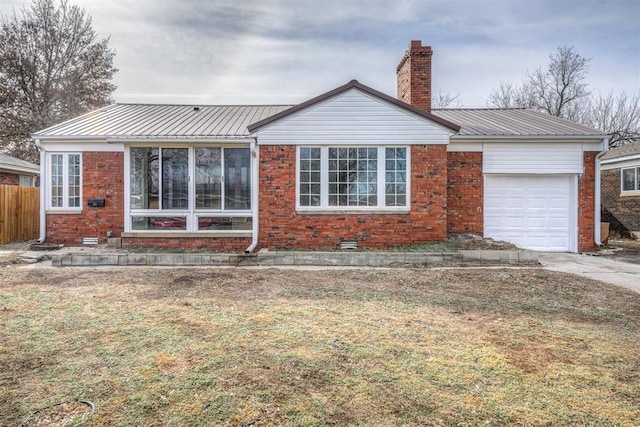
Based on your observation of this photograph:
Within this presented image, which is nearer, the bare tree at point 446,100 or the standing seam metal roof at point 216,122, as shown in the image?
the standing seam metal roof at point 216,122

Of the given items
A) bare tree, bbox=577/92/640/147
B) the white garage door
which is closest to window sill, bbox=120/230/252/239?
the white garage door

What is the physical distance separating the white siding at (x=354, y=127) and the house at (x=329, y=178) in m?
0.03

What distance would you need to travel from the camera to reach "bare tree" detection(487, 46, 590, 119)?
27.8 metres

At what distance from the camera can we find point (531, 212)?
10656 millimetres

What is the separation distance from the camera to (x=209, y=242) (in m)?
10.0

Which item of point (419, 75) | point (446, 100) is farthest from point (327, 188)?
point (446, 100)

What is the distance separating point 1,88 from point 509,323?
28613mm

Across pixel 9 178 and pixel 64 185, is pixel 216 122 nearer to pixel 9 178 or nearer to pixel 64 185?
pixel 64 185

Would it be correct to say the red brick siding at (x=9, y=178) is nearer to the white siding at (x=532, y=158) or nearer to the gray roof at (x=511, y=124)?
the gray roof at (x=511, y=124)

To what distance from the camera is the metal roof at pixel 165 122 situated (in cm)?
1020

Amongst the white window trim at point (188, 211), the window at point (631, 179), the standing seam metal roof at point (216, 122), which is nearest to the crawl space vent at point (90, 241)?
the white window trim at point (188, 211)

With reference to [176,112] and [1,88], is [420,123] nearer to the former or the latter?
[176,112]

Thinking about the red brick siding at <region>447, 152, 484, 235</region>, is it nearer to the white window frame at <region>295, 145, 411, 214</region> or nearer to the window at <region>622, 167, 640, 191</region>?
the white window frame at <region>295, 145, 411, 214</region>

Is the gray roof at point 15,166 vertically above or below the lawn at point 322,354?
above
